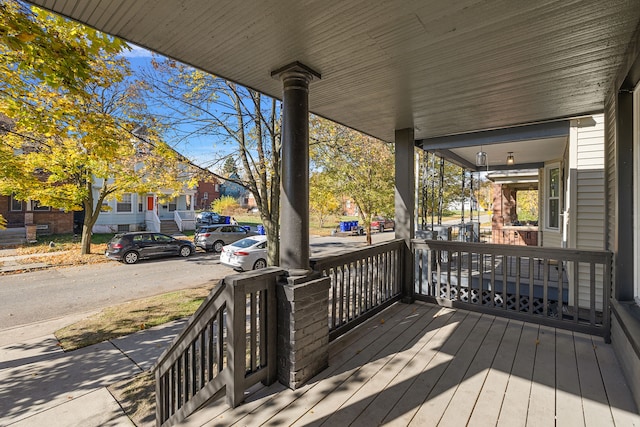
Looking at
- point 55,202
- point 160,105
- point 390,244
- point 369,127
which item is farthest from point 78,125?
point 55,202

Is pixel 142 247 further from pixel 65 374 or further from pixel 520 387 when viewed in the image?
pixel 520 387

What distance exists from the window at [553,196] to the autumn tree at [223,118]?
22.3ft

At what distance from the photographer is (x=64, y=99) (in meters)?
4.91

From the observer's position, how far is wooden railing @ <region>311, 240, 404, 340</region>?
125 inches

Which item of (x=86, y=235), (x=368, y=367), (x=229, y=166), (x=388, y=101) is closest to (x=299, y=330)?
(x=368, y=367)

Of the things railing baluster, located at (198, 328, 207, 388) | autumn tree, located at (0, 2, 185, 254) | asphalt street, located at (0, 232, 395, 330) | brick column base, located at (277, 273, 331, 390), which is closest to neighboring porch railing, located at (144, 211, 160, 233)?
asphalt street, located at (0, 232, 395, 330)

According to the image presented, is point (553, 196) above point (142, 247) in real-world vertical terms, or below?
above

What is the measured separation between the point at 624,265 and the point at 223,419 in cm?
360

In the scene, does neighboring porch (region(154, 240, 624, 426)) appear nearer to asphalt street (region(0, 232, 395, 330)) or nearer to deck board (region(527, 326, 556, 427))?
deck board (region(527, 326, 556, 427))

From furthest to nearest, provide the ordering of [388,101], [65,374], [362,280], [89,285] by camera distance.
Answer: [89,285] → [65,374] → [362,280] → [388,101]

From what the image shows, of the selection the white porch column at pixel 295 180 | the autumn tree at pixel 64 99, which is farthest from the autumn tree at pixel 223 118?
the white porch column at pixel 295 180

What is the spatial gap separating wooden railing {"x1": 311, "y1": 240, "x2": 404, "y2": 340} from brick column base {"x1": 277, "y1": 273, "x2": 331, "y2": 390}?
0.35 m

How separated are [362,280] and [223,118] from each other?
5.69m

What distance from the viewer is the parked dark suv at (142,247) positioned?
11148mm
